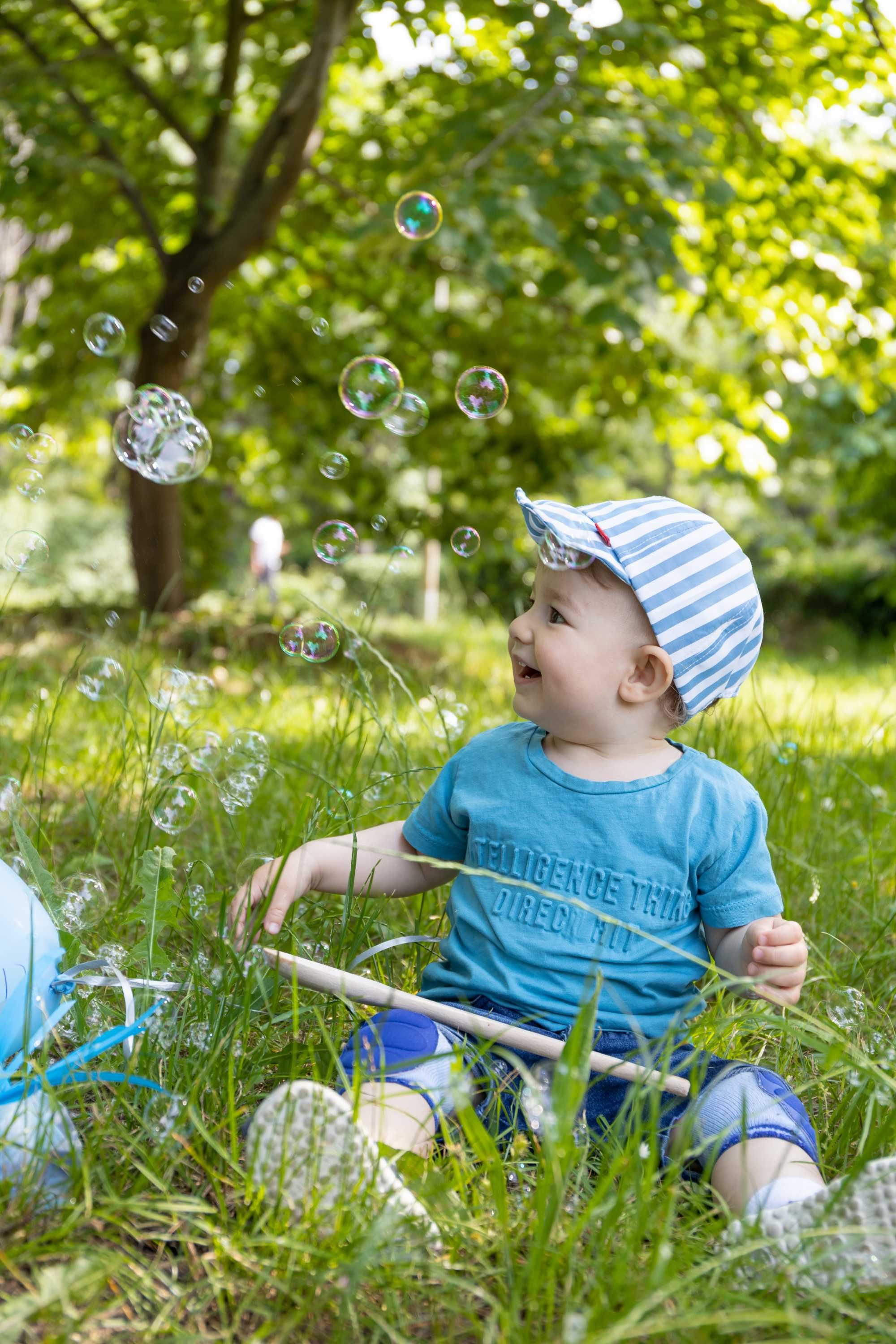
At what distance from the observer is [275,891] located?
1584mm

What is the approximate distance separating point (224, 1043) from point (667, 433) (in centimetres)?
579

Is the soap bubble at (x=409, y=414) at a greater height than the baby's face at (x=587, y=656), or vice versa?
the baby's face at (x=587, y=656)

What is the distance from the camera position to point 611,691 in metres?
1.64

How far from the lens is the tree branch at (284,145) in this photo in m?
5.02

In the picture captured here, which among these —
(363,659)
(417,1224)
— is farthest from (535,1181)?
(363,659)

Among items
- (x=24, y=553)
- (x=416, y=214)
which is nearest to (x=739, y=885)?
(x=24, y=553)

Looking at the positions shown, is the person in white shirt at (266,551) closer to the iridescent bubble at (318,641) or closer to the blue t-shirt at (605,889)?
the iridescent bubble at (318,641)

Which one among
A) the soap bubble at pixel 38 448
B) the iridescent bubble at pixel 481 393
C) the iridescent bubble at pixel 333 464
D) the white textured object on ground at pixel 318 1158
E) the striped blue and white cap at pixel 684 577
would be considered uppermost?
the striped blue and white cap at pixel 684 577

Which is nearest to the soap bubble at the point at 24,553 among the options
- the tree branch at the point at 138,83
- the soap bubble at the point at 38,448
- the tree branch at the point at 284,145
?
the soap bubble at the point at 38,448

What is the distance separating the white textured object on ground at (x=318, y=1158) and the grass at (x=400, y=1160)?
22 mm

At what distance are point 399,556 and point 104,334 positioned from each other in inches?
37.8

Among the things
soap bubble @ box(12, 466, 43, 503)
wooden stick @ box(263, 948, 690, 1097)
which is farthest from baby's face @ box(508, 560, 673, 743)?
soap bubble @ box(12, 466, 43, 503)

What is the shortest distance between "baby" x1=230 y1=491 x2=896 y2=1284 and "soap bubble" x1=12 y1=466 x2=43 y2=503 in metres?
1.04

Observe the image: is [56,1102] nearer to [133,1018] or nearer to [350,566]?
[133,1018]
